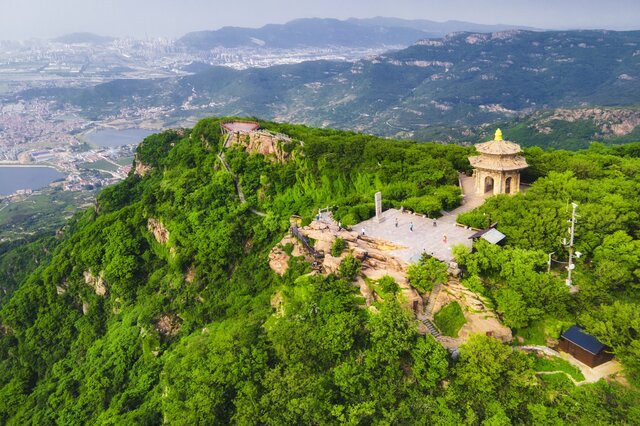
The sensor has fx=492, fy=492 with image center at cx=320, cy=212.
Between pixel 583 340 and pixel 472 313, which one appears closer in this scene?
pixel 583 340

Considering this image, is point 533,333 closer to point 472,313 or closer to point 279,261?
point 472,313

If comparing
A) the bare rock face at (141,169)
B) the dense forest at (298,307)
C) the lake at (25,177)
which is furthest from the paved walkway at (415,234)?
the lake at (25,177)

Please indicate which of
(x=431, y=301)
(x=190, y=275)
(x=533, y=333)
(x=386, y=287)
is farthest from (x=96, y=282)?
(x=533, y=333)

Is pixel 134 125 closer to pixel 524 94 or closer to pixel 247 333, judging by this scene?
pixel 524 94

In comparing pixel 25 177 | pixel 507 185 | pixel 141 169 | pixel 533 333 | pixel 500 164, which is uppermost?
pixel 500 164

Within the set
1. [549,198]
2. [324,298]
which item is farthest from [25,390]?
[549,198]

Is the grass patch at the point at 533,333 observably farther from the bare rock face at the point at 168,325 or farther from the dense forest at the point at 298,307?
the bare rock face at the point at 168,325

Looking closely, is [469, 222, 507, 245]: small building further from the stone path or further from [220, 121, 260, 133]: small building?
[220, 121, 260, 133]: small building

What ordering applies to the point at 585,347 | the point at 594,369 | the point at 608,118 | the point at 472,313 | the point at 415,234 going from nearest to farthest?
the point at 585,347 < the point at 594,369 < the point at 472,313 < the point at 415,234 < the point at 608,118
